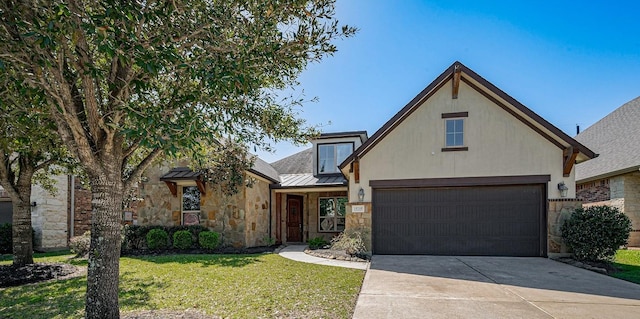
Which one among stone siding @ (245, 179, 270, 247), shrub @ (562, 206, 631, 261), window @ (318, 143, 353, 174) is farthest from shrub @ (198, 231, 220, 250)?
shrub @ (562, 206, 631, 261)

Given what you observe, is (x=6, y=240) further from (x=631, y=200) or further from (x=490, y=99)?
(x=631, y=200)

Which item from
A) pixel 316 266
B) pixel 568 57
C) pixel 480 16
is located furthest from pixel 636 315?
pixel 568 57

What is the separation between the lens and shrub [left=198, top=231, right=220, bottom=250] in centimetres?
1277

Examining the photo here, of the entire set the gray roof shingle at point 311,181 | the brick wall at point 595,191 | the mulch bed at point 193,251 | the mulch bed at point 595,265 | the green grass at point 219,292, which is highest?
the gray roof shingle at point 311,181

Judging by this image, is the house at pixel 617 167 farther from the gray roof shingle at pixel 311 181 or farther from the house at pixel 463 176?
the gray roof shingle at pixel 311 181

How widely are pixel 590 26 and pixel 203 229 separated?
1490 cm

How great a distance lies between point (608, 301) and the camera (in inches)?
223

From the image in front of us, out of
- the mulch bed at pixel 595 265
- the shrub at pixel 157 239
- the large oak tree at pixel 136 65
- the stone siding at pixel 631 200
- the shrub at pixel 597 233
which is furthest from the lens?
the stone siding at pixel 631 200

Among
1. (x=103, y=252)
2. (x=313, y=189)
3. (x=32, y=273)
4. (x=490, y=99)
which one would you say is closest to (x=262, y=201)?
(x=313, y=189)

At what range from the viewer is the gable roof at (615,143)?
13.4 m

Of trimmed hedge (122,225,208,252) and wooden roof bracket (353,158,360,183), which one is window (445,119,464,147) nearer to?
wooden roof bracket (353,158,360,183)

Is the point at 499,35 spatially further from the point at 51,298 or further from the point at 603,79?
the point at 51,298

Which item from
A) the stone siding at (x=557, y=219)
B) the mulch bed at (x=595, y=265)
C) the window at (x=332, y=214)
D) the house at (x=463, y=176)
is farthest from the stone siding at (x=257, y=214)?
the mulch bed at (x=595, y=265)

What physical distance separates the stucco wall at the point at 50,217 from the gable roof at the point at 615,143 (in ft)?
73.9
